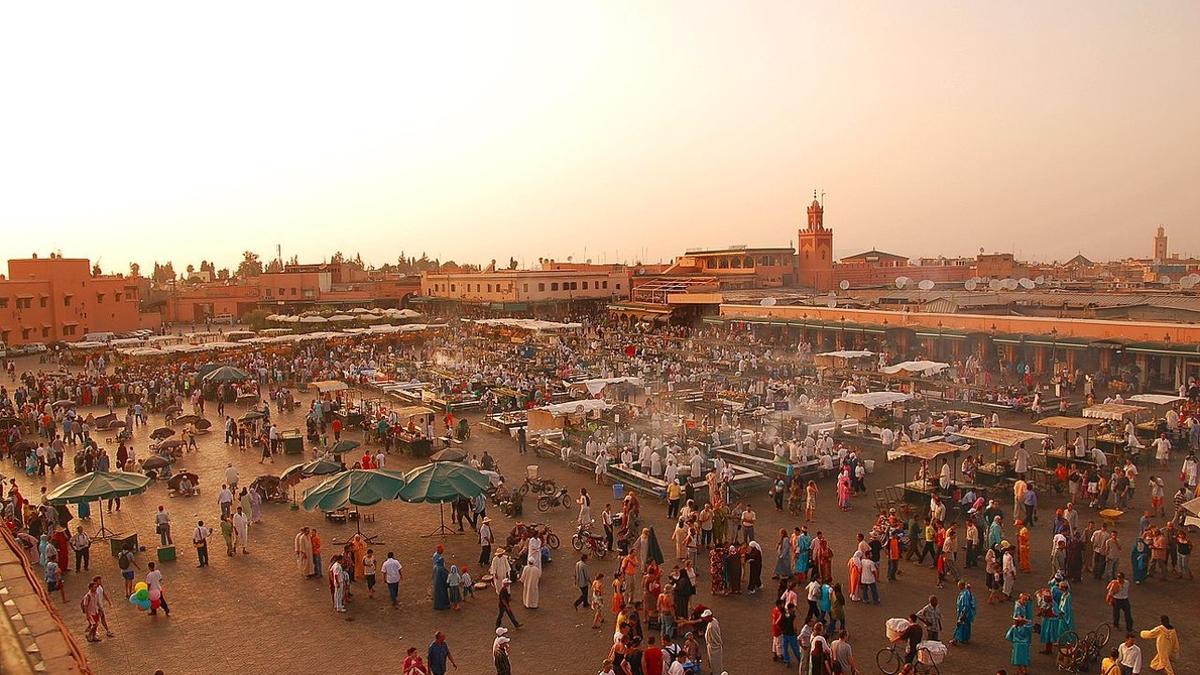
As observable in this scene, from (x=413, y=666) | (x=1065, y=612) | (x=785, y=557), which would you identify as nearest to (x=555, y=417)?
(x=785, y=557)

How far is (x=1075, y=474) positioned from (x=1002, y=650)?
797 centimetres

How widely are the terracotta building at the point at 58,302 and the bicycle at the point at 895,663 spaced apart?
61.6 metres

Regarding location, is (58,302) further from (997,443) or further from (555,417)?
(997,443)

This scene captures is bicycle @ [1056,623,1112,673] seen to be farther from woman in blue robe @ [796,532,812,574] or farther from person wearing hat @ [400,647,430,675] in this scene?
person wearing hat @ [400,647,430,675]

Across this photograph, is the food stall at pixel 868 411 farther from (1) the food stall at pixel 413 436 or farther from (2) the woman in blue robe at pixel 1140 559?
(1) the food stall at pixel 413 436

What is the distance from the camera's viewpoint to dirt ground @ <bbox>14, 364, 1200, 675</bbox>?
35.4ft

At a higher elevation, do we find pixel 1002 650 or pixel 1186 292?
pixel 1186 292

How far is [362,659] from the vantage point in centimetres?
1094

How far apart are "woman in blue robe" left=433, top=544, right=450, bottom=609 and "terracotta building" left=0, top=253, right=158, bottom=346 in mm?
55884

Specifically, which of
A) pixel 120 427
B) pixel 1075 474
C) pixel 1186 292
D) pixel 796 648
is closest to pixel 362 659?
pixel 796 648

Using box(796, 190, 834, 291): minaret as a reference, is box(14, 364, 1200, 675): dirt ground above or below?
below

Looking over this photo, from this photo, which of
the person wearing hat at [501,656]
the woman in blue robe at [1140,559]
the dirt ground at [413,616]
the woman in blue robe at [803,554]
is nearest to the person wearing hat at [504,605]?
the dirt ground at [413,616]

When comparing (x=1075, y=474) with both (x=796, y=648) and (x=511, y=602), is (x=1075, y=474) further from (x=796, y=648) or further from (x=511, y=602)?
(x=511, y=602)

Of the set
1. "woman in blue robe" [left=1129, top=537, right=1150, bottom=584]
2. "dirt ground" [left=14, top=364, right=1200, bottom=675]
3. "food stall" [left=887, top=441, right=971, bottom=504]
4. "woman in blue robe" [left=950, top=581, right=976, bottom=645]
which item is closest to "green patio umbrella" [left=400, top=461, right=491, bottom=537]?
"dirt ground" [left=14, top=364, right=1200, bottom=675]
